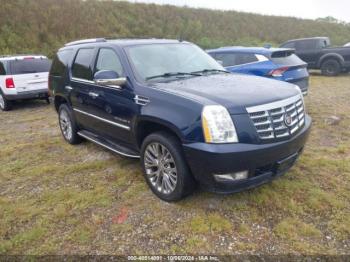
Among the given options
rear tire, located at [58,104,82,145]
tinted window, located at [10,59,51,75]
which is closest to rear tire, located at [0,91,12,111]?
tinted window, located at [10,59,51,75]

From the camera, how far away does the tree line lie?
16891mm

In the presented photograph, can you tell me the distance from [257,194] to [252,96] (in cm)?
123

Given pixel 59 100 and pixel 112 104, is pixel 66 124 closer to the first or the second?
pixel 59 100

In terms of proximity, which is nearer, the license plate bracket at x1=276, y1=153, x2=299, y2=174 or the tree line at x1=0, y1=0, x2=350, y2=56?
the license plate bracket at x1=276, y1=153, x2=299, y2=174

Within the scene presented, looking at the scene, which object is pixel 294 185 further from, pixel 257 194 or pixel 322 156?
pixel 322 156

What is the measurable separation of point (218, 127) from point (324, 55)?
12.7 m

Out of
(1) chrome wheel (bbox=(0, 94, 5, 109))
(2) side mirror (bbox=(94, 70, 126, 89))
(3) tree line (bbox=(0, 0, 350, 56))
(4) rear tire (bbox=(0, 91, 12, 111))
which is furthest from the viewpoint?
(3) tree line (bbox=(0, 0, 350, 56))

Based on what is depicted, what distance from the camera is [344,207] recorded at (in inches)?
129

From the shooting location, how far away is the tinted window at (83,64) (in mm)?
4605

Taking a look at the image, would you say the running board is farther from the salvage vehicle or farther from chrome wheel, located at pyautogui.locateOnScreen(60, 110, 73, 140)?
the salvage vehicle

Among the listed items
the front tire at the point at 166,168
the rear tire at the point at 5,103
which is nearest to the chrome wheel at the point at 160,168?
the front tire at the point at 166,168

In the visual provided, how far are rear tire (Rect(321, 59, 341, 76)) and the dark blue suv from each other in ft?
35.8

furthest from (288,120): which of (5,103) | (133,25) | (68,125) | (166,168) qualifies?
(133,25)

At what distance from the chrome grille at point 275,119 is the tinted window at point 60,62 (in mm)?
3750
